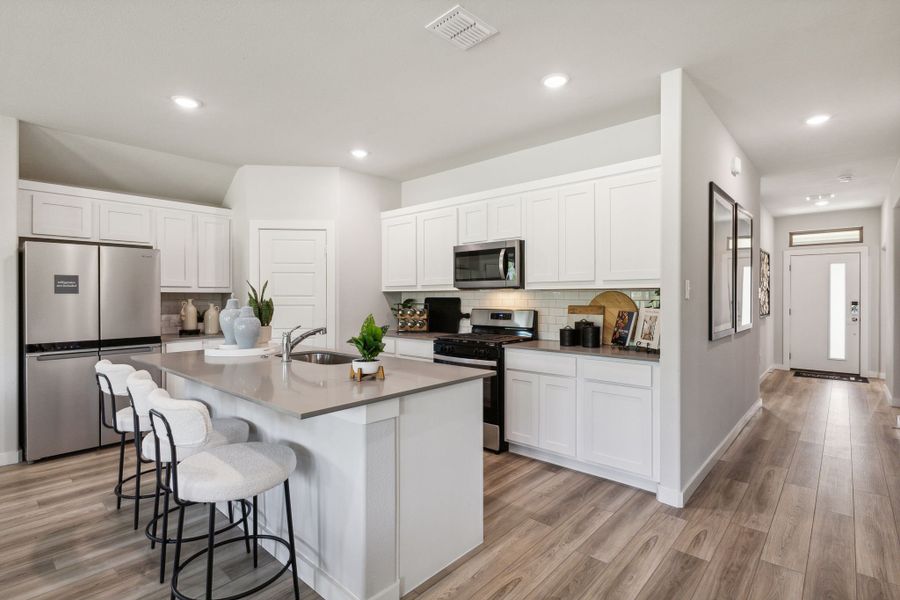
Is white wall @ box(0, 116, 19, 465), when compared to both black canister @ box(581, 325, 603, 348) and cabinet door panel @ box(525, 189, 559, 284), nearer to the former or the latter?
cabinet door panel @ box(525, 189, 559, 284)

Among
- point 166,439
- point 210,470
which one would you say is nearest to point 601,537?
point 210,470

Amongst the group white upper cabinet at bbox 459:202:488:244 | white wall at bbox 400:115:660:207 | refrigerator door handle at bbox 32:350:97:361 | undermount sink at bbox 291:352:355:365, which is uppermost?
white wall at bbox 400:115:660:207

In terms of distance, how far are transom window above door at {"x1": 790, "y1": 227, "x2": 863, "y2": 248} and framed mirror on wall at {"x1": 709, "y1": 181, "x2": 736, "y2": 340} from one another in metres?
4.77

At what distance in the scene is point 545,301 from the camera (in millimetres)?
4164

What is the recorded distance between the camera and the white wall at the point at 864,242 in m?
6.67

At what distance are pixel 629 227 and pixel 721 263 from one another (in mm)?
834

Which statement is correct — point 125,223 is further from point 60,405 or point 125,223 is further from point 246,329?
point 246,329

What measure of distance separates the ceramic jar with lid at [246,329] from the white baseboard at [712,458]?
9.22 ft

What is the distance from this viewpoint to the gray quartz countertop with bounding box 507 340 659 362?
117 inches

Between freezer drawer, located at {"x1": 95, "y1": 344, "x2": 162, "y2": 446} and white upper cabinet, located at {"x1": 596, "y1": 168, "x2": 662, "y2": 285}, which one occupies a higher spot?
white upper cabinet, located at {"x1": 596, "y1": 168, "x2": 662, "y2": 285}

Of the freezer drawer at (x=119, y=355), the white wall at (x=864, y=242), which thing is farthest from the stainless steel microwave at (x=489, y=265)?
the white wall at (x=864, y=242)

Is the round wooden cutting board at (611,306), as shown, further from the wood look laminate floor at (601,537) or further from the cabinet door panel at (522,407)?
the wood look laminate floor at (601,537)

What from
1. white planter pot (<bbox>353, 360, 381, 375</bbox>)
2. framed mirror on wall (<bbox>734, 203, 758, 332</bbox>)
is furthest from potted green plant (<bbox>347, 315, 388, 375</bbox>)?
framed mirror on wall (<bbox>734, 203, 758, 332</bbox>)

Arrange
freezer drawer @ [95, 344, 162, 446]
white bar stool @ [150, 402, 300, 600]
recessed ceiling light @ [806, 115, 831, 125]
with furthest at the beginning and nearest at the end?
1. freezer drawer @ [95, 344, 162, 446]
2. recessed ceiling light @ [806, 115, 831, 125]
3. white bar stool @ [150, 402, 300, 600]
